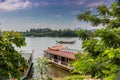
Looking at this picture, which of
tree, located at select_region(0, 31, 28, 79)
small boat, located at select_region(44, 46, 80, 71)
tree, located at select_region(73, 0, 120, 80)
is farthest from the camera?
small boat, located at select_region(44, 46, 80, 71)

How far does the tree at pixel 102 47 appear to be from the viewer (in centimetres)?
347

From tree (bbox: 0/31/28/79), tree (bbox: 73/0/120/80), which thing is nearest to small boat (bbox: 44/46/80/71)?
tree (bbox: 73/0/120/80)

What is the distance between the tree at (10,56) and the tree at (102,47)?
1.13m

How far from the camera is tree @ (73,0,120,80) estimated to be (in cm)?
347

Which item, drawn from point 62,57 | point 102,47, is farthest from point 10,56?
point 62,57

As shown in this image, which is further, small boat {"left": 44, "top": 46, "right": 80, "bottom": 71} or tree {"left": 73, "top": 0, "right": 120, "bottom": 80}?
small boat {"left": 44, "top": 46, "right": 80, "bottom": 71}

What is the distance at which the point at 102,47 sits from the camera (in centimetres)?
459

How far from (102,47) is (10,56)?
1.68m

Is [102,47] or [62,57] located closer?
[102,47]

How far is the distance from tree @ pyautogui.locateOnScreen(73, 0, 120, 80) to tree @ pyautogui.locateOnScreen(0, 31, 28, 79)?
3.70 feet

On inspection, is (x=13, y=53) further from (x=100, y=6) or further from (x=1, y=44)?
(x=100, y=6)

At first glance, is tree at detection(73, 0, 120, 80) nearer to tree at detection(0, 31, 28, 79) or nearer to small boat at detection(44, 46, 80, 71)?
tree at detection(0, 31, 28, 79)

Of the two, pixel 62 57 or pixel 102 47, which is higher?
pixel 102 47

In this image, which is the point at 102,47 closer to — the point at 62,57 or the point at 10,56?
the point at 10,56
